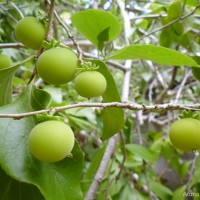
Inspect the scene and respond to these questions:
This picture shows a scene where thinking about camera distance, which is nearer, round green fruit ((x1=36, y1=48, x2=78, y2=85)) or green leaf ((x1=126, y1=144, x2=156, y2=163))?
round green fruit ((x1=36, y1=48, x2=78, y2=85))

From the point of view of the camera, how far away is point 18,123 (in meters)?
0.67

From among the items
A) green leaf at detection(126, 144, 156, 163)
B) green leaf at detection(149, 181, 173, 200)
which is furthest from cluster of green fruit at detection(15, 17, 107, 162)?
green leaf at detection(149, 181, 173, 200)

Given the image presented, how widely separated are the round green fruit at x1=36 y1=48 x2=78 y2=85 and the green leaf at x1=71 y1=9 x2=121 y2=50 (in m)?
0.21

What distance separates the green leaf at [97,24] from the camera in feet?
2.74

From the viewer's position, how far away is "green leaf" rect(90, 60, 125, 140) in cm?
79

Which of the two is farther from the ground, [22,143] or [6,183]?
[22,143]

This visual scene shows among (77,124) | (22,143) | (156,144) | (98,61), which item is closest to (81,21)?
(98,61)

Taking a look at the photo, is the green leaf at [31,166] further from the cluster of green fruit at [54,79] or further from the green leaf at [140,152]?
the green leaf at [140,152]

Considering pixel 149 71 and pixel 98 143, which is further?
pixel 149 71

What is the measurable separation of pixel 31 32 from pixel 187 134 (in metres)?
0.39

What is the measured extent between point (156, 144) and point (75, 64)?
1.42 metres

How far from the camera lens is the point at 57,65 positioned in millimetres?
631

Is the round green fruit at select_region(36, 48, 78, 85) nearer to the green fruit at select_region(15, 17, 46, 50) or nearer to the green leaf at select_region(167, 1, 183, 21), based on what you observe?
the green fruit at select_region(15, 17, 46, 50)

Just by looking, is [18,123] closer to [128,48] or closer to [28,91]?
[28,91]
